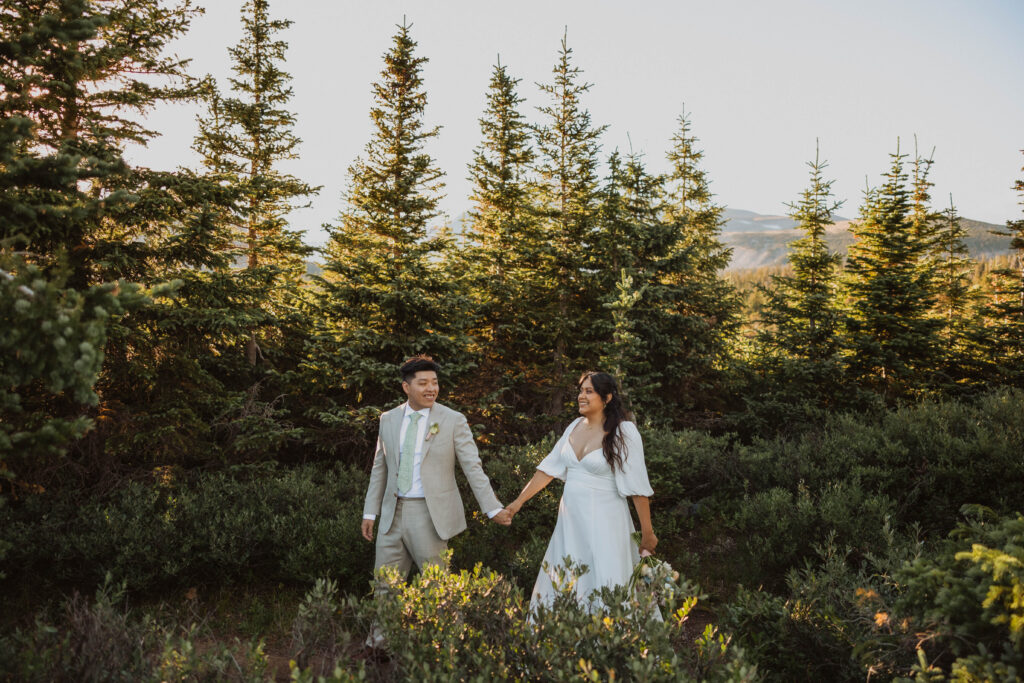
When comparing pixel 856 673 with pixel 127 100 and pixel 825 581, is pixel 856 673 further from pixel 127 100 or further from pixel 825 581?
pixel 127 100

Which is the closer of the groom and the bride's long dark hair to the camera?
the bride's long dark hair

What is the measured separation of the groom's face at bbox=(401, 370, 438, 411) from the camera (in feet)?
16.3

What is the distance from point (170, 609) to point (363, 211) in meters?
11.2

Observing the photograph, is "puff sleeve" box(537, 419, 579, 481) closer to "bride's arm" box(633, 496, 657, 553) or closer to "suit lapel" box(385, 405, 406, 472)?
"bride's arm" box(633, 496, 657, 553)

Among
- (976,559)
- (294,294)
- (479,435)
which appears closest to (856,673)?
(976,559)

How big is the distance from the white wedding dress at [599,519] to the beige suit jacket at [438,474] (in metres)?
0.72

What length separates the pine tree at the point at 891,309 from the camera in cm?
1511

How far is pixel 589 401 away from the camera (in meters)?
4.87

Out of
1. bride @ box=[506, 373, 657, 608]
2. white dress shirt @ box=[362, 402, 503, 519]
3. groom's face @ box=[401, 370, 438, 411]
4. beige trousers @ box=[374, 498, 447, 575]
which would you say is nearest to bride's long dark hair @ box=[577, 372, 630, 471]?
bride @ box=[506, 373, 657, 608]

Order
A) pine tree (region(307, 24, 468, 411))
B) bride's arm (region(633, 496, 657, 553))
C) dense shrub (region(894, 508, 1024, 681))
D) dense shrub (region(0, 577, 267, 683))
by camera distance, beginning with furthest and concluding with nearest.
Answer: pine tree (region(307, 24, 468, 411)), bride's arm (region(633, 496, 657, 553)), dense shrub (region(0, 577, 267, 683)), dense shrub (region(894, 508, 1024, 681))

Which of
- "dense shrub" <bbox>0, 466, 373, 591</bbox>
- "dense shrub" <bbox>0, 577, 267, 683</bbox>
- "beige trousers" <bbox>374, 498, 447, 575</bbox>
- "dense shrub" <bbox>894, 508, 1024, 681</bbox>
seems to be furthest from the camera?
"dense shrub" <bbox>0, 466, 373, 591</bbox>

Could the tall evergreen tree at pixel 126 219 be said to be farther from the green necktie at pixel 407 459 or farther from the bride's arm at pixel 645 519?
the bride's arm at pixel 645 519

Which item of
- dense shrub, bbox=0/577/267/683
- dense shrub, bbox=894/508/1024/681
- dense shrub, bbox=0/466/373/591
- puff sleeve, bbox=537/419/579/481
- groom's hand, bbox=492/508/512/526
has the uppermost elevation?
puff sleeve, bbox=537/419/579/481

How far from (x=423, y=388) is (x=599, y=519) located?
6.38 feet
